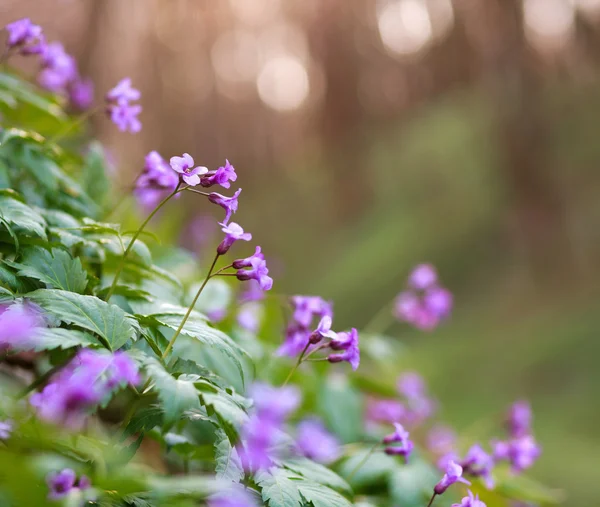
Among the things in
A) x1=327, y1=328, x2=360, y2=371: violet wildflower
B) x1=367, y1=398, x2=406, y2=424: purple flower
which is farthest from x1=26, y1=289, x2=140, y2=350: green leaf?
x1=367, y1=398, x2=406, y2=424: purple flower

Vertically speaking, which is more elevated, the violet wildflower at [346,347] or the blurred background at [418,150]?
the blurred background at [418,150]

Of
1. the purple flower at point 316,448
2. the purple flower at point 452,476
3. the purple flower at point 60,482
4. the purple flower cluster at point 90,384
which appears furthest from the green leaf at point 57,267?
the purple flower at point 452,476

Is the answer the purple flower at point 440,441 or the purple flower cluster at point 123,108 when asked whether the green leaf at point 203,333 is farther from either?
the purple flower at point 440,441

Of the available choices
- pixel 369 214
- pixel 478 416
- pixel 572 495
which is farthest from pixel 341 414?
pixel 369 214

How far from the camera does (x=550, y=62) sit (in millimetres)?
9406

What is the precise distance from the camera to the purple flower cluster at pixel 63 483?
2.96 feet

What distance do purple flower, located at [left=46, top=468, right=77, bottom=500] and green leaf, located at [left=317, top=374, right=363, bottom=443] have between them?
4.58 feet

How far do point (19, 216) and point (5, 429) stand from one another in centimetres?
45

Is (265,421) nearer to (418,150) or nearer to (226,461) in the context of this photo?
(226,461)

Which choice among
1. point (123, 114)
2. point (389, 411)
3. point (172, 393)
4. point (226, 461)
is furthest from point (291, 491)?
point (389, 411)

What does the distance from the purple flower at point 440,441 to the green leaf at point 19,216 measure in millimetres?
1690

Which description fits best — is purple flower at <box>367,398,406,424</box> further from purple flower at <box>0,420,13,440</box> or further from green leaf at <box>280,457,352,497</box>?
purple flower at <box>0,420,13,440</box>

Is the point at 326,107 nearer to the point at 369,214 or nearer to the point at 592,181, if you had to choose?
the point at 369,214

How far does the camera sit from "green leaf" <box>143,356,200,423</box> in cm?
88
